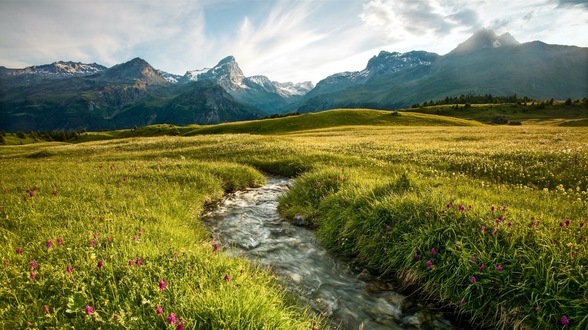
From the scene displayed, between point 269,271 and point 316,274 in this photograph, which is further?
point 316,274

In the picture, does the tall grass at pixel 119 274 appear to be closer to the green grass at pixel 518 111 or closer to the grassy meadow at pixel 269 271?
the grassy meadow at pixel 269 271

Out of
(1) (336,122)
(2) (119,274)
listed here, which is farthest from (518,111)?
(2) (119,274)

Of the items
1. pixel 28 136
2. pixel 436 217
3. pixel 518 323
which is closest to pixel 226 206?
pixel 436 217

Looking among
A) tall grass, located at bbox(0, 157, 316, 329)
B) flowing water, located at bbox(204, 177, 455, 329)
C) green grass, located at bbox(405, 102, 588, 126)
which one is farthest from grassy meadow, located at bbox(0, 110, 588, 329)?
green grass, located at bbox(405, 102, 588, 126)

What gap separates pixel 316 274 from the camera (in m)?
7.81

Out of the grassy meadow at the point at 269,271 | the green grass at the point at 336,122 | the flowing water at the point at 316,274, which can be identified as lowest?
the flowing water at the point at 316,274

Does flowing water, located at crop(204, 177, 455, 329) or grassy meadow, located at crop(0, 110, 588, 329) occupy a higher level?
grassy meadow, located at crop(0, 110, 588, 329)

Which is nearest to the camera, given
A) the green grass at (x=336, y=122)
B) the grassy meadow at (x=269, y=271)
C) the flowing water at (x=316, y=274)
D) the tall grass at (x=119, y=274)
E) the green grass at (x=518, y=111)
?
the tall grass at (x=119, y=274)

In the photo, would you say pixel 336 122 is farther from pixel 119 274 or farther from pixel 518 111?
pixel 119 274

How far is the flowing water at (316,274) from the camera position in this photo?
622cm

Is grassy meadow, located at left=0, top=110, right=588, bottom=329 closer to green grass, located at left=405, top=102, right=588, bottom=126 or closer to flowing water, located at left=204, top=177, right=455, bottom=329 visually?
flowing water, located at left=204, top=177, right=455, bottom=329

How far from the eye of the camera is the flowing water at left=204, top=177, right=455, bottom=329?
6.22 m

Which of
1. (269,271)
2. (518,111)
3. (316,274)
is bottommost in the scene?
(316,274)

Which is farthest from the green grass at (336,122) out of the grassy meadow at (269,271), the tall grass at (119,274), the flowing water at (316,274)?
the tall grass at (119,274)
